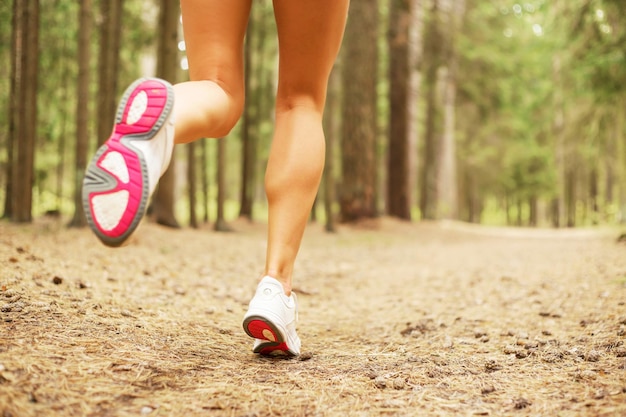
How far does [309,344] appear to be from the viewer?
212cm

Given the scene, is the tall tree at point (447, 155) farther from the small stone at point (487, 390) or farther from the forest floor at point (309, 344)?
the small stone at point (487, 390)

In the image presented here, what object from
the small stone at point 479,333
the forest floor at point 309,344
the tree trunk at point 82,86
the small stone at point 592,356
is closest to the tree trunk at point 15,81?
the tree trunk at point 82,86

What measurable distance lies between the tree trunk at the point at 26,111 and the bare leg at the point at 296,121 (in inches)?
182

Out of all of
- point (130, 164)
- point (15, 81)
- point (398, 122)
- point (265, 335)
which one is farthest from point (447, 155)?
point (130, 164)

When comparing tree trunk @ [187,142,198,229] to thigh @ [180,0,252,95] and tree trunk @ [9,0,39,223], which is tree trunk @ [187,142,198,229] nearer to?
tree trunk @ [9,0,39,223]

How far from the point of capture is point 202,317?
2.47 m

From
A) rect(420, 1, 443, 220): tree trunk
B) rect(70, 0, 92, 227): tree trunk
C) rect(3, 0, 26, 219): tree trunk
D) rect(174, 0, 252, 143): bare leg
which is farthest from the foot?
rect(420, 1, 443, 220): tree trunk

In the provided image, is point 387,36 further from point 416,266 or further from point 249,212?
point 416,266

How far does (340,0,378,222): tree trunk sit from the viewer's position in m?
9.52

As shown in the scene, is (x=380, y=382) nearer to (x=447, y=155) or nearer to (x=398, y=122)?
(x=398, y=122)

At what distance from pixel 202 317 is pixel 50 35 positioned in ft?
24.1

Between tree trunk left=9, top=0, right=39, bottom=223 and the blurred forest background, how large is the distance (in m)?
0.02

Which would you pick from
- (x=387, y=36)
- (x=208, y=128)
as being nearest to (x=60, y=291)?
(x=208, y=128)

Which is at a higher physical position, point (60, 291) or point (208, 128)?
point (208, 128)
